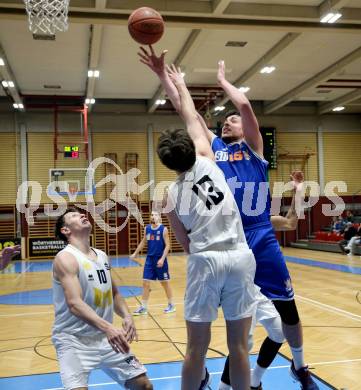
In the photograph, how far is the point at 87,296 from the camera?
314cm

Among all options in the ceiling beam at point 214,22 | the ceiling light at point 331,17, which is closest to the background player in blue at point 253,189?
the ceiling beam at point 214,22

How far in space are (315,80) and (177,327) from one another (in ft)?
41.2

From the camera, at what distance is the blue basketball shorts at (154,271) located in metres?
8.02

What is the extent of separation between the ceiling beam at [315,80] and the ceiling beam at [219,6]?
5.57 meters

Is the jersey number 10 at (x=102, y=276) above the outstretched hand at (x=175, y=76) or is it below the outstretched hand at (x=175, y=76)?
below

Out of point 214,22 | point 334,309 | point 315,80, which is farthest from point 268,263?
point 315,80

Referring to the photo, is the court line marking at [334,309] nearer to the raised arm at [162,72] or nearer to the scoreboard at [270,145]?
the raised arm at [162,72]

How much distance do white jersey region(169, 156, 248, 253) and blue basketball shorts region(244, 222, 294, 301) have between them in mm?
648

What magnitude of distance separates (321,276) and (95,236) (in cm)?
1082

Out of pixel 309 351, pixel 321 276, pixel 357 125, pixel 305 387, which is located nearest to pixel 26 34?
pixel 321 276

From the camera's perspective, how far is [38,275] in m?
13.3

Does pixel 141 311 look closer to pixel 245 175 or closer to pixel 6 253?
pixel 6 253

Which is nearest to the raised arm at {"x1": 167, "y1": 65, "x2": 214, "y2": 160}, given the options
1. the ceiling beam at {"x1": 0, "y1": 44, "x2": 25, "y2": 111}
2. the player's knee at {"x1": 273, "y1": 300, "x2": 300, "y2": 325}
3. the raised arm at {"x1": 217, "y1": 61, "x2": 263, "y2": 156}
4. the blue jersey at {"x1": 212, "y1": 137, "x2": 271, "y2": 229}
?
the raised arm at {"x1": 217, "y1": 61, "x2": 263, "y2": 156}

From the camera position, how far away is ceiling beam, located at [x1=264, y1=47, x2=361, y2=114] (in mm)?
14658
